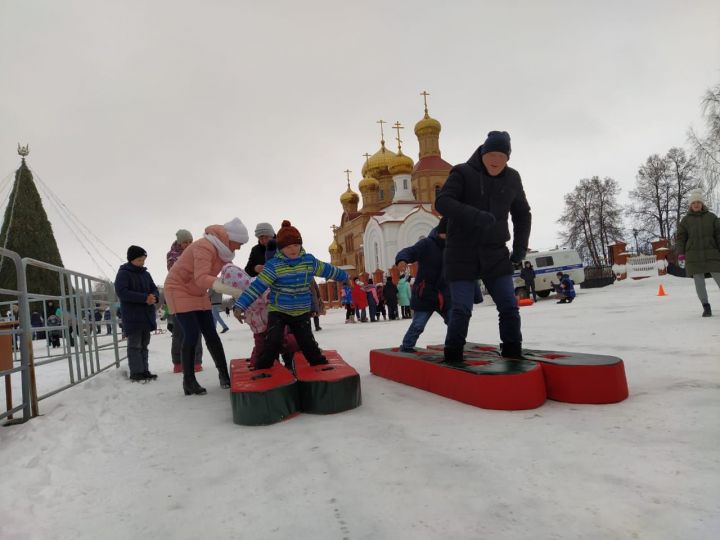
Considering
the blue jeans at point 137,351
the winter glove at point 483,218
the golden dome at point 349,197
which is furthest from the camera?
the golden dome at point 349,197

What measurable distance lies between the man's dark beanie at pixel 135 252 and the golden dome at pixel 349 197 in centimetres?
4518

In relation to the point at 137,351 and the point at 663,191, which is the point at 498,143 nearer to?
the point at 137,351

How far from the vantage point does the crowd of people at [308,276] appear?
356 centimetres

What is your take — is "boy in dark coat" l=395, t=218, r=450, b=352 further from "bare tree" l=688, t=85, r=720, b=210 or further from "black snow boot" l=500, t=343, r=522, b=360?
"bare tree" l=688, t=85, r=720, b=210

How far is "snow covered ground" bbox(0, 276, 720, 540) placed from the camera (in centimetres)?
159

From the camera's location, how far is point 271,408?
308 cm

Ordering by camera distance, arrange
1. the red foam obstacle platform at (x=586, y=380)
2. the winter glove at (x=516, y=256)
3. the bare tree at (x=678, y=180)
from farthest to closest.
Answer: the bare tree at (x=678, y=180) < the winter glove at (x=516, y=256) < the red foam obstacle platform at (x=586, y=380)

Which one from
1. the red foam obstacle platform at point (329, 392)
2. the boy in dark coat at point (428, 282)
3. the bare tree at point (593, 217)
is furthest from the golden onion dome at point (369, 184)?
the red foam obstacle platform at point (329, 392)

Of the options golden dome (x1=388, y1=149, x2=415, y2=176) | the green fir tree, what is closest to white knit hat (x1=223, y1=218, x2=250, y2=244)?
the green fir tree

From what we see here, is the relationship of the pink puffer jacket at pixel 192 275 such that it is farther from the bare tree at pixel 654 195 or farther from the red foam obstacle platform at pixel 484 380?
the bare tree at pixel 654 195

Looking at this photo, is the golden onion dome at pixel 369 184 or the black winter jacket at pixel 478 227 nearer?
the black winter jacket at pixel 478 227

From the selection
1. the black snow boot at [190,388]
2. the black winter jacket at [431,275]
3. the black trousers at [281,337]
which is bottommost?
the black snow boot at [190,388]

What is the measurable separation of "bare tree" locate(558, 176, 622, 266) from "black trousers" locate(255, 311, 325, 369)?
39879mm

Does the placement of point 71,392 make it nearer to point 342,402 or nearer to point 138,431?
point 138,431
